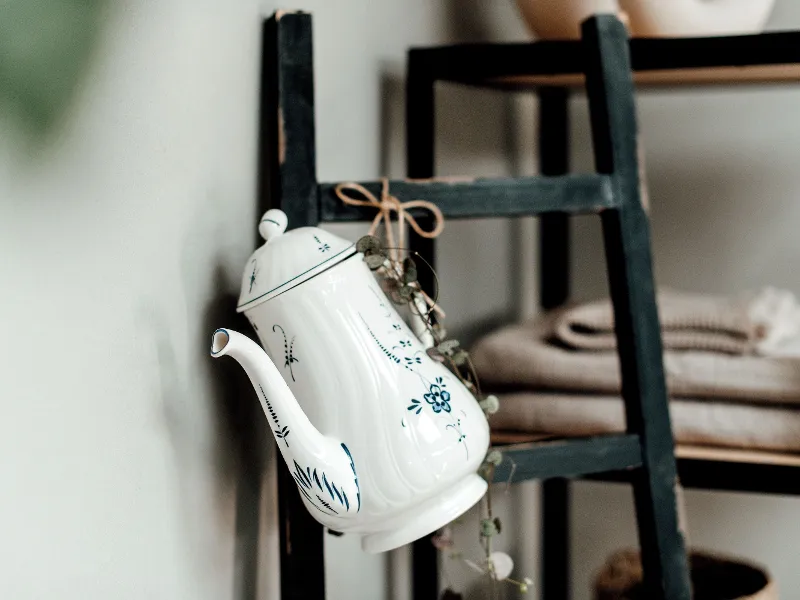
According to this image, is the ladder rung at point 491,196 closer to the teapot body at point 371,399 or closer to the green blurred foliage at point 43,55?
the teapot body at point 371,399

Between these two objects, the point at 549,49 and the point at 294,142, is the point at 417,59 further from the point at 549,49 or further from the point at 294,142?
the point at 294,142

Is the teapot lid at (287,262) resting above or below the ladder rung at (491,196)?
below

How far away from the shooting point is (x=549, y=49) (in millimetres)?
871

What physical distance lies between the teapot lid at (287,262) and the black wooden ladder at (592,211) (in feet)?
0.25

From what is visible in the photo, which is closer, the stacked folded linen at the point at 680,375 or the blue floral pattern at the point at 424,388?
the blue floral pattern at the point at 424,388

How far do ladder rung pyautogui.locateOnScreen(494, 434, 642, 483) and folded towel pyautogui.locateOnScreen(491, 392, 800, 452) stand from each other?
0.20m

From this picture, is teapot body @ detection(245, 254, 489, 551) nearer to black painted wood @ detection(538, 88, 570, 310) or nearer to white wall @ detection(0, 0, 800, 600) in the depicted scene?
white wall @ detection(0, 0, 800, 600)

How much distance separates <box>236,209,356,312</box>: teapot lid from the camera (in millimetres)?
542

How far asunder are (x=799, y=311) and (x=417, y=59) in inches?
22.5

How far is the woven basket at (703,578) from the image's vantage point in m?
1.06

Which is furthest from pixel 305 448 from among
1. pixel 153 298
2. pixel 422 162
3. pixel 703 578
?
pixel 703 578

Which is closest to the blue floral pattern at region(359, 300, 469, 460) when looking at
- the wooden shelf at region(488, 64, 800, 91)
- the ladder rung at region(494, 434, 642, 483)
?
the ladder rung at region(494, 434, 642, 483)

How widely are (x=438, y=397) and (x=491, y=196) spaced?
188 mm

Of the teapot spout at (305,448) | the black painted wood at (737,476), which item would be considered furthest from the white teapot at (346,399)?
the black painted wood at (737,476)
